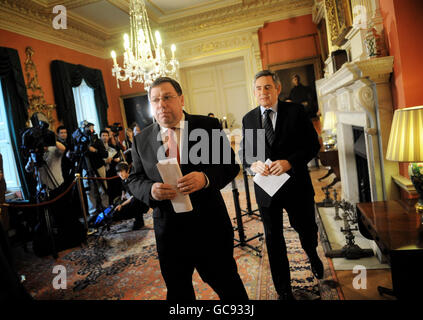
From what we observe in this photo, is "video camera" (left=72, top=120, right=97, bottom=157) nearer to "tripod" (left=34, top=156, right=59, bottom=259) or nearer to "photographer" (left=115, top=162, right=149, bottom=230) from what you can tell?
"tripod" (left=34, top=156, right=59, bottom=259)

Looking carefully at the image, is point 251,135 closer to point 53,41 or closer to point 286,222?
point 286,222

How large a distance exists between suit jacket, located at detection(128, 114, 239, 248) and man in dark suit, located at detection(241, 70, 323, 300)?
0.51 meters

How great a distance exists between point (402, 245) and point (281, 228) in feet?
2.45

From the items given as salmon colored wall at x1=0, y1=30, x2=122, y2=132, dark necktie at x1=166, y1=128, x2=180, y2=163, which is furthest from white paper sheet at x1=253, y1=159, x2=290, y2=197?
salmon colored wall at x1=0, y1=30, x2=122, y2=132

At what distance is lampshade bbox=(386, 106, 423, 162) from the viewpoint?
5.30 feet

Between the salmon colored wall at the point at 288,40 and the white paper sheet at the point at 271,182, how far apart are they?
611cm

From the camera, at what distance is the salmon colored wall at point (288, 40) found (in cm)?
712

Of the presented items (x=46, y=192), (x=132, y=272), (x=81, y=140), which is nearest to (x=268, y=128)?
(x=132, y=272)

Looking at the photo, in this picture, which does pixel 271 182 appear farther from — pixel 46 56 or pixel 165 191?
pixel 46 56

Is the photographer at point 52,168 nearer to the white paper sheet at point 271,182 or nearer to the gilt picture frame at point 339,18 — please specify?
the white paper sheet at point 271,182

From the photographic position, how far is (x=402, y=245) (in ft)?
4.75

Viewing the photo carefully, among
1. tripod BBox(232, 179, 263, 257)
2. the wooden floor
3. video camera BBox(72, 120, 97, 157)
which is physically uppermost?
video camera BBox(72, 120, 97, 157)

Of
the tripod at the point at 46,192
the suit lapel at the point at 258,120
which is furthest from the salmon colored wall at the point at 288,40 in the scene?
the suit lapel at the point at 258,120

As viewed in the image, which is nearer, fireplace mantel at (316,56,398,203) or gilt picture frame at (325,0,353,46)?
fireplace mantel at (316,56,398,203)
